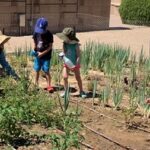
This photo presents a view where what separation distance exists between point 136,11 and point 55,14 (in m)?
5.83

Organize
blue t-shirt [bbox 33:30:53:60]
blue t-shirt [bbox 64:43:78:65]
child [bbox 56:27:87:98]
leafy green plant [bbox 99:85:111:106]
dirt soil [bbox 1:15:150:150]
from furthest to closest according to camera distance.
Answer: blue t-shirt [bbox 33:30:53:60] < blue t-shirt [bbox 64:43:78:65] < child [bbox 56:27:87:98] < leafy green plant [bbox 99:85:111:106] < dirt soil [bbox 1:15:150:150]

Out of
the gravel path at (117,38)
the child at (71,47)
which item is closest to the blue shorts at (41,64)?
the child at (71,47)

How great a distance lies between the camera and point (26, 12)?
19.7 metres

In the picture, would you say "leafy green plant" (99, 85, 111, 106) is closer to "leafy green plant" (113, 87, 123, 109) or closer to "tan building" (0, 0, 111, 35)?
"leafy green plant" (113, 87, 123, 109)

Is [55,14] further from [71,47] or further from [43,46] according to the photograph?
[71,47]

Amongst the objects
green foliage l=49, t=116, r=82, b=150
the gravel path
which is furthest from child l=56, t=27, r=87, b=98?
the gravel path

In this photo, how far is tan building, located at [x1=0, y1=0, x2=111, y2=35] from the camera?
19234 millimetres

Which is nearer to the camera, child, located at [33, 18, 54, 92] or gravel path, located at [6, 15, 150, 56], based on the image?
child, located at [33, 18, 54, 92]

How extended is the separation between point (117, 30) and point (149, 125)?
14602 mm

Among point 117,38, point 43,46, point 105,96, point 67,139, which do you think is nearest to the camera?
point 67,139

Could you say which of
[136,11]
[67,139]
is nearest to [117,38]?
[136,11]

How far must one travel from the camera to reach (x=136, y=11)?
83.2ft

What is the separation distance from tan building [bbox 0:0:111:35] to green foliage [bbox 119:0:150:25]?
2905 mm

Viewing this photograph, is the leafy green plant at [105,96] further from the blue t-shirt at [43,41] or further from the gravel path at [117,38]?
the gravel path at [117,38]
